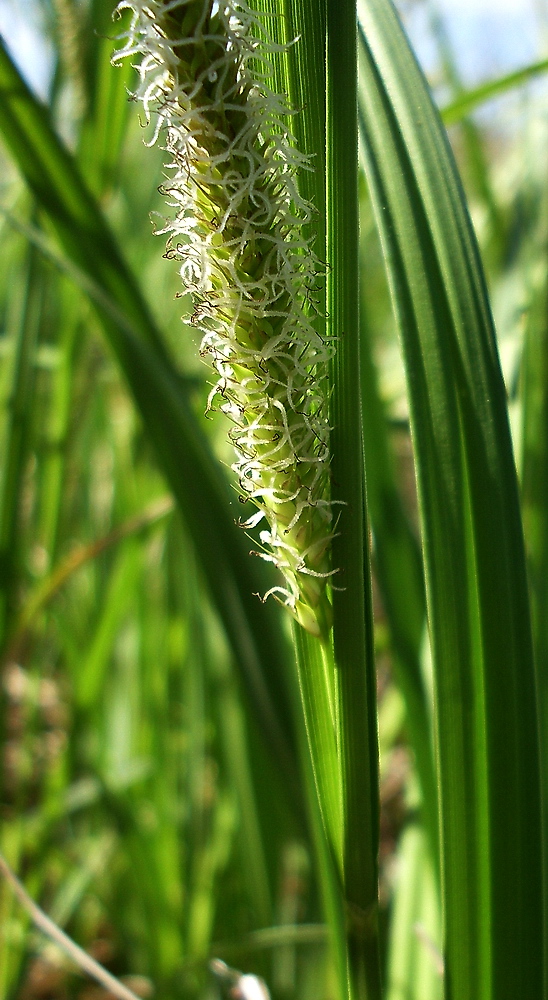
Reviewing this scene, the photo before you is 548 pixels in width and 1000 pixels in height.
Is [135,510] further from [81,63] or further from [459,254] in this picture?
[459,254]

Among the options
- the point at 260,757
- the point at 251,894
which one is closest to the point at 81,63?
the point at 260,757

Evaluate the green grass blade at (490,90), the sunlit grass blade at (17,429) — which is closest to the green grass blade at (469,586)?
the green grass blade at (490,90)

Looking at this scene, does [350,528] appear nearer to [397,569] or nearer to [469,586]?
[469,586]

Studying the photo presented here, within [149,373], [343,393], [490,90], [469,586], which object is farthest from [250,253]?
[490,90]

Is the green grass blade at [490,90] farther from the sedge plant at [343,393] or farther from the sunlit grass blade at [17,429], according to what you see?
the sunlit grass blade at [17,429]

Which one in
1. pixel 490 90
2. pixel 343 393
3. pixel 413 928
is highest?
pixel 490 90
